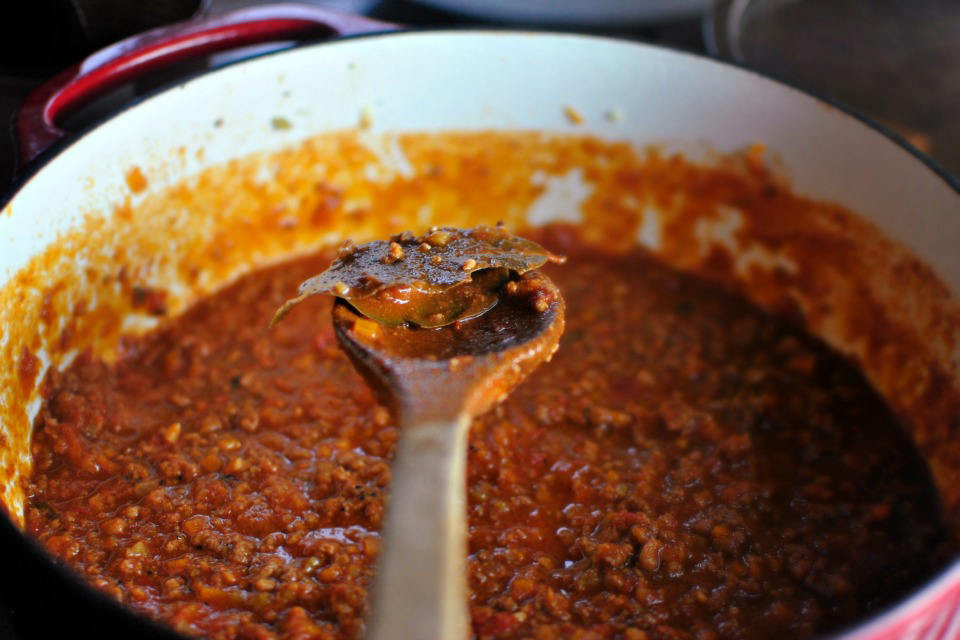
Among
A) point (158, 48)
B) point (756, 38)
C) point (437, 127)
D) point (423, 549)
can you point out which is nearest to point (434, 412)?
point (423, 549)

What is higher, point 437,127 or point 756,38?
point 756,38

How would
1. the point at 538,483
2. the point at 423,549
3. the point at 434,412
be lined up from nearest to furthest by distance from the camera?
the point at 423,549 → the point at 434,412 → the point at 538,483

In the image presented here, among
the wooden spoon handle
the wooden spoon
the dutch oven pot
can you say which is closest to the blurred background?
the dutch oven pot

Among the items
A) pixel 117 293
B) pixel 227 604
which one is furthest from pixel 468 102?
pixel 227 604

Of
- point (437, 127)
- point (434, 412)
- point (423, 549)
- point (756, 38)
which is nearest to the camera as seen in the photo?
point (423, 549)

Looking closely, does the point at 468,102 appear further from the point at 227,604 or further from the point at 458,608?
the point at 458,608

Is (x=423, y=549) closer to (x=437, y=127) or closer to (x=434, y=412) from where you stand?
(x=434, y=412)
